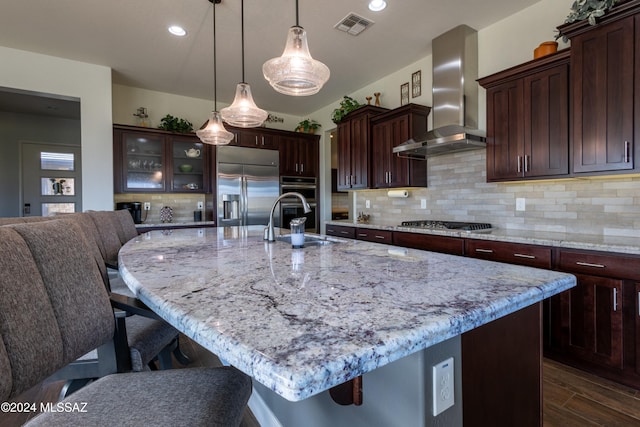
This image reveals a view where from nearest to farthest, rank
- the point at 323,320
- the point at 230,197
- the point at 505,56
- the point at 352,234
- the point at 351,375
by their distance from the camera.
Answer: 1. the point at 351,375
2. the point at 323,320
3. the point at 505,56
4. the point at 352,234
5. the point at 230,197

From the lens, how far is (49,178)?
562 centimetres

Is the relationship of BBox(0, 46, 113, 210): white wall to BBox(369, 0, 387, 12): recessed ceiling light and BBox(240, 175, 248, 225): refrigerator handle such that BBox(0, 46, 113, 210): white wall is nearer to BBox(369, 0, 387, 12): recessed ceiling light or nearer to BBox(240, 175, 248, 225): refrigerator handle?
BBox(240, 175, 248, 225): refrigerator handle

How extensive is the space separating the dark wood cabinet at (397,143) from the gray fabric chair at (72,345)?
3224 mm

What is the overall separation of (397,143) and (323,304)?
3.34 m

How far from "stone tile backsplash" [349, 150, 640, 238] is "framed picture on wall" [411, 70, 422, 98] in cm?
88

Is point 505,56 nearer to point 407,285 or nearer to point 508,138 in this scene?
point 508,138

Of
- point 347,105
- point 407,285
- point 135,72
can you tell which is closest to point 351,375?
point 407,285

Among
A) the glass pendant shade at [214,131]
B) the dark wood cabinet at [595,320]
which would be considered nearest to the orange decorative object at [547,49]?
the dark wood cabinet at [595,320]

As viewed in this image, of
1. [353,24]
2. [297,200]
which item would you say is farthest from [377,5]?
[297,200]

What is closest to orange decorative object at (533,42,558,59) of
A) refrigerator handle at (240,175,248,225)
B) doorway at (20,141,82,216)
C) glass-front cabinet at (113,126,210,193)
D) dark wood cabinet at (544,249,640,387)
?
dark wood cabinet at (544,249,640,387)

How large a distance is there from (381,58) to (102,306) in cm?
380

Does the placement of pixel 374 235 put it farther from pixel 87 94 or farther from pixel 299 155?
pixel 87 94

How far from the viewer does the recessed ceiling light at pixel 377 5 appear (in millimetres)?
2695

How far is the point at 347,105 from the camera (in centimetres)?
443
